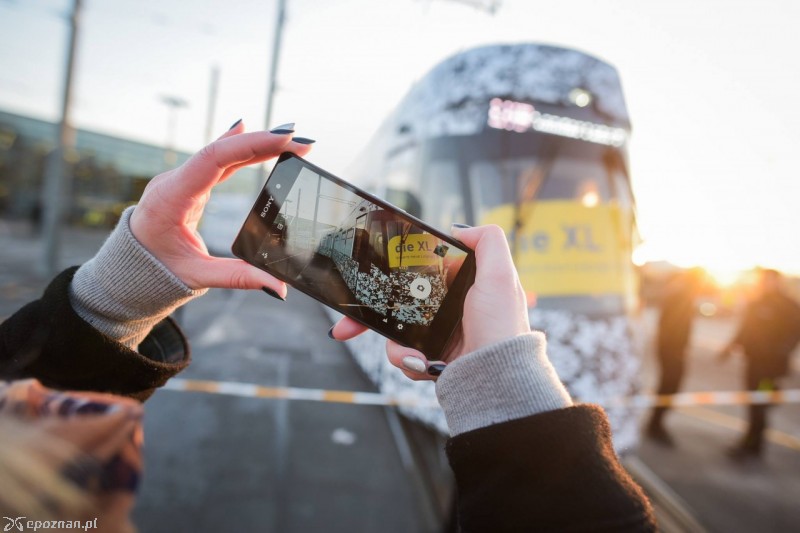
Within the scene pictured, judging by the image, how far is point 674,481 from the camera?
4008 mm

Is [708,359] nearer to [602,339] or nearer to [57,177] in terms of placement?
[602,339]

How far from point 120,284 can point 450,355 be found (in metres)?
0.95

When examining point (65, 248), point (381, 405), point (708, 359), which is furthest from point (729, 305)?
point (65, 248)

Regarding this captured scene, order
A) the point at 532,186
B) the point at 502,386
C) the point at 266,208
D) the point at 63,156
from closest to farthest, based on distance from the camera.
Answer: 1. the point at 502,386
2. the point at 266,208
3. the point at 532,186
4. the point at 63,156

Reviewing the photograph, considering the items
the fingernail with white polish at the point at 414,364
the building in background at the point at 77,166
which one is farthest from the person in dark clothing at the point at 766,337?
the building in background at the point at 77,166

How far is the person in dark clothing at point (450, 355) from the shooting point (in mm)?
785

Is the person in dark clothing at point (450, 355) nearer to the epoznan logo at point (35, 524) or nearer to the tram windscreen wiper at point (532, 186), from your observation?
the epoznan logo at point (35, 524)

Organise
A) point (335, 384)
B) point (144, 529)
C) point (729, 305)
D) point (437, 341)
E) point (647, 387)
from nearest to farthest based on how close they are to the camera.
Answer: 1. point (437, 341)
2. point (144, 529)
3. point (335, 384)
4. point (647, 387)
5. point (729, 305)

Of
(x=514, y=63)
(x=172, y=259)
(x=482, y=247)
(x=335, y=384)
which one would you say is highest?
(x=514, y=63)

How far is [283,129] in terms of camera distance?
46.1 inches

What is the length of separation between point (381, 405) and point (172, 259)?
385 centimetres

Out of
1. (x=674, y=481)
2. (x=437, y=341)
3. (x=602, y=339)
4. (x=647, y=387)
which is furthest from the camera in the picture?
(x=647, y=387)

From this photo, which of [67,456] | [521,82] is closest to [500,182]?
[521,82]

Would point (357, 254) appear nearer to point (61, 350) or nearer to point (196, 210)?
point (196, 210)
